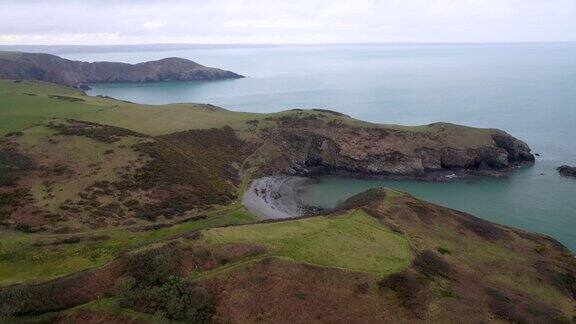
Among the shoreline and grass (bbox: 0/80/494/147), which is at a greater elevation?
grass (bbox: 0/80/494/147)

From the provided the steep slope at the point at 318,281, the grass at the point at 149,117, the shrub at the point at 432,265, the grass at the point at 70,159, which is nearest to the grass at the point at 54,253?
the steep slope at the point at 318,281

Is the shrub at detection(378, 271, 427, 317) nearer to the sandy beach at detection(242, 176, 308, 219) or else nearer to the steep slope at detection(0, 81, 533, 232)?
the sandy beach at detection(242, 176, 308, 219)

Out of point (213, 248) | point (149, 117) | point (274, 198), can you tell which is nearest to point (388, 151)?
point (274, 198)

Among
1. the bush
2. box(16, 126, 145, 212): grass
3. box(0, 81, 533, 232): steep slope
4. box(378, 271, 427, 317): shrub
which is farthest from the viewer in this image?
box(16, 126, 145, 212): grass

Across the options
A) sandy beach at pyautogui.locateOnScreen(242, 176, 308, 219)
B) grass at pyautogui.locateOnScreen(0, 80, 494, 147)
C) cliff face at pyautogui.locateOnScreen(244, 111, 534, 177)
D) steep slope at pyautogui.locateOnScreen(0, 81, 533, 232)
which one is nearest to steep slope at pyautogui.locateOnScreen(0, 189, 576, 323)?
sandy beach at pyautogui.locateOnScreen(242, 176, 308, 219)

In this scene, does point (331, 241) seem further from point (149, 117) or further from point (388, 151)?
point (149, 117)

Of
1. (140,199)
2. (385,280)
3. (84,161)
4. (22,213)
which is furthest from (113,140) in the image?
(385,280)

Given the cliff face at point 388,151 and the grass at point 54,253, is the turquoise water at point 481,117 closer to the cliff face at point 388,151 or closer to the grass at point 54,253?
the cliff face at point 388,151
